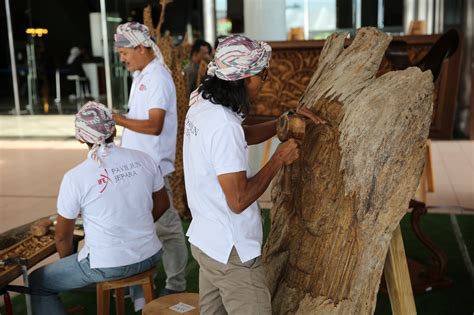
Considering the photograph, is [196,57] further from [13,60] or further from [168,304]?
[13,60]

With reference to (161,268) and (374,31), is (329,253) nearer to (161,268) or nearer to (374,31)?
(374,31)

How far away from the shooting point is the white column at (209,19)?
12.1 meters

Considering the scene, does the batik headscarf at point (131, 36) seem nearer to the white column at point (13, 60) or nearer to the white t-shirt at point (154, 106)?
the white t-shirt at point (154, 106)

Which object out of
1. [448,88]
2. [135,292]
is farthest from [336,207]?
[448,88]

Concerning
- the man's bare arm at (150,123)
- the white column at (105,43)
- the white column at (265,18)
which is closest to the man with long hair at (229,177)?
the man's bare arm at (150,123)

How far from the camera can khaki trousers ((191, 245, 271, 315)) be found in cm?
198

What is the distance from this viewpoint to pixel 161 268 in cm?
412

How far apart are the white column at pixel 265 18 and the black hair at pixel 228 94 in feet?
16.7

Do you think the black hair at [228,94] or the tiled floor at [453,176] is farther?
the tiled floor at [453,176]

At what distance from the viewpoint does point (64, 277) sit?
8.73ft

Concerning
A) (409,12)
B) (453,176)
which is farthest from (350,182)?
(409,12)

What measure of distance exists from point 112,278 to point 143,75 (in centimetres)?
118

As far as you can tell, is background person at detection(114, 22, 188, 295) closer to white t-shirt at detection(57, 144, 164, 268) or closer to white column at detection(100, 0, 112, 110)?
white t-shirt at detection(57, 144, 164, 268)

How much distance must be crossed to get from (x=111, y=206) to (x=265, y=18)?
15.6ft
